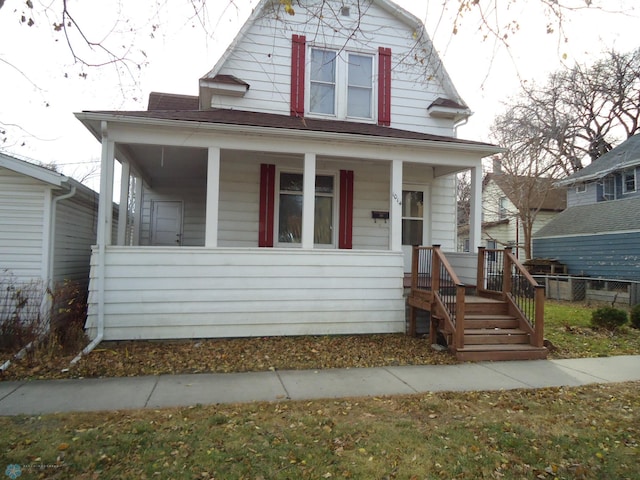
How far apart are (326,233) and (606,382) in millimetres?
5666

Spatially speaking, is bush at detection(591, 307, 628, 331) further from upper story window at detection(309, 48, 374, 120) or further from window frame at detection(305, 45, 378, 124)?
upper story window at detection(309, 48, 374, 120)

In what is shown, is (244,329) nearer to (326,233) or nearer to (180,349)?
(180,349)

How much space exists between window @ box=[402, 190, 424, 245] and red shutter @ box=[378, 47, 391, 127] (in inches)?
70.3

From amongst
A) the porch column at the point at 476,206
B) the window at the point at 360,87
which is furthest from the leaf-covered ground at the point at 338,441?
the window at the point at 360,87

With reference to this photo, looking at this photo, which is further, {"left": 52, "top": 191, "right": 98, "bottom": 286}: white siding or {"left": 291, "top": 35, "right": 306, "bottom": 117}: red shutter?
{"left": 291, "top": 35, "right": 306, "bottom": 117}: red shutter

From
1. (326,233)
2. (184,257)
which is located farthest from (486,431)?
(326,233)

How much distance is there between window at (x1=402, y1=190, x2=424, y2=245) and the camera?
974 centimetres

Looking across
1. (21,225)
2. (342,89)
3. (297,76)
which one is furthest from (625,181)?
(21,225)

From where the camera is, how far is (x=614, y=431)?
3842 mm

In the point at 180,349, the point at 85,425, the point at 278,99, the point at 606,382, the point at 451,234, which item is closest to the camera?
the point at 85,425

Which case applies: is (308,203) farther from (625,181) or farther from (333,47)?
(625,181)

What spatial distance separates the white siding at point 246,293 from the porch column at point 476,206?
1.89 meters

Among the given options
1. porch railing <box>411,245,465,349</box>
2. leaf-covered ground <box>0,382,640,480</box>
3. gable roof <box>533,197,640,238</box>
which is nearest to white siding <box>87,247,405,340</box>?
porch railing <box>411,245,465,349</box>

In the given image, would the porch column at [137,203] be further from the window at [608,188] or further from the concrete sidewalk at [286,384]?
the window at [608,188]
